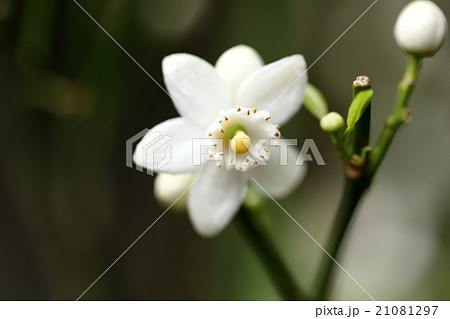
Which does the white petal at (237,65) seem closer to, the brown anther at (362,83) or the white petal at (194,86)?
the white petal at (194,86)

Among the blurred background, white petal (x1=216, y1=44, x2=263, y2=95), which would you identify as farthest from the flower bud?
the blurred background

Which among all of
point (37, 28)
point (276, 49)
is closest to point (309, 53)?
point (276, 49)

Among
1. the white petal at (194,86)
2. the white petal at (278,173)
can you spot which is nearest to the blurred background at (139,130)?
the white petal at (278,173)

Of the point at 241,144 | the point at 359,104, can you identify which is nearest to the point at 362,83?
the point at 359,104

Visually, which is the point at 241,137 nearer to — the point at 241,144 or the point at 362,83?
the point at 241,144
